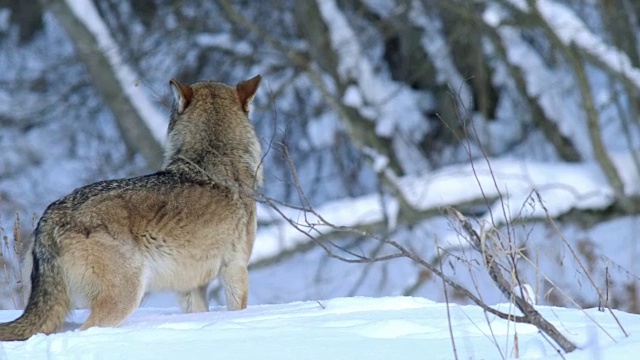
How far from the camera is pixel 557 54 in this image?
48.2 feet

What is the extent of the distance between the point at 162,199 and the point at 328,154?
10.5 meters

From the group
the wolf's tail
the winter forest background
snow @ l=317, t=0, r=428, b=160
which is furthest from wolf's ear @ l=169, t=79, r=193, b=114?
snow @ l=317, t=0, r=428, b=160

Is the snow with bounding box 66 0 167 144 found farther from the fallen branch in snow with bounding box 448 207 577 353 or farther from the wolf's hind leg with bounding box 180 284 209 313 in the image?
the fallen branch in snow with bounding box 448 207 577 353

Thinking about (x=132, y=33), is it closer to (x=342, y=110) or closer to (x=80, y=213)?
(x=342, y=110)

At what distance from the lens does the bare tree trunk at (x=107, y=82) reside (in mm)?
14297

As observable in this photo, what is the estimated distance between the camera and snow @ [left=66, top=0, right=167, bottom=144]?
14.3 metres

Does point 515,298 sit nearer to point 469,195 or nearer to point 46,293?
point 46,293

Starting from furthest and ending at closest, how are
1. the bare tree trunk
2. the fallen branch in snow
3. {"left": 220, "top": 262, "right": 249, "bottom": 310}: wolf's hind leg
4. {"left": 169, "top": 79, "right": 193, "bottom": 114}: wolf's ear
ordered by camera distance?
1. the bare tree trunk
2. {"left": 169, "top": 79, "right": 193, "bottom": 114}: wolf's ear
3. {"left": 220, "top": 262, "right": 249, "bottom": 310}: wolf's hind leg
4. the fallen branch in snow

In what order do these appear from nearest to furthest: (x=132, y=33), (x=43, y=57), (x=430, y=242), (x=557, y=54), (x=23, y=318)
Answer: (x=23, y=318) < (x=430, y=242) < (x=557, y=54) < (x=132, y=33) < (x=43, y=57)

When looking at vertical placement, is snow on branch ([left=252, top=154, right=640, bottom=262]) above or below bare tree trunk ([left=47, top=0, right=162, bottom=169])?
below

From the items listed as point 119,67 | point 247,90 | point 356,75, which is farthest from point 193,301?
point 119,67

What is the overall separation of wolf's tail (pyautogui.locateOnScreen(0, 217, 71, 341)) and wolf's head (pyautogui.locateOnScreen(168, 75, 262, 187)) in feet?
3.61

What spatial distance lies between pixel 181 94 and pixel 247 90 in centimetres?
38

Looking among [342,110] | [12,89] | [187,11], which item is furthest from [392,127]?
[12,89]
